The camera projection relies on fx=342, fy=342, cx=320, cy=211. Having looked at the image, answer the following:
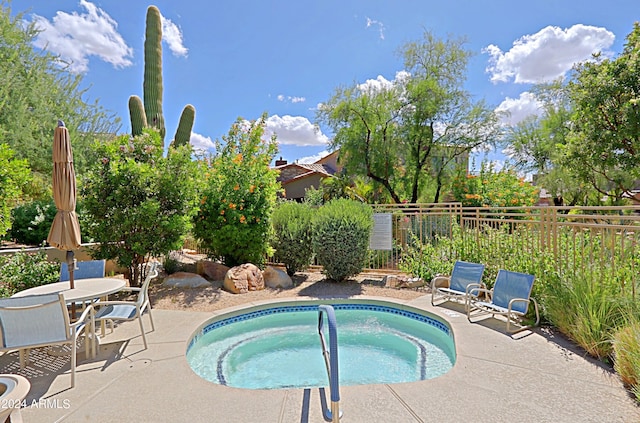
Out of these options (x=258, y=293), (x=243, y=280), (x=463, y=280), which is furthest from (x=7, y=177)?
(x=463, y=280)

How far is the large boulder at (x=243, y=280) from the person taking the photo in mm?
7289

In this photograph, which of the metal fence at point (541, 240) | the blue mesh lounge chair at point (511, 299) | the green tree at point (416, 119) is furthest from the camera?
the green tree at point (416, 119)

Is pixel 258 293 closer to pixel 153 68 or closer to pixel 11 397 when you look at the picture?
pixel 11 397

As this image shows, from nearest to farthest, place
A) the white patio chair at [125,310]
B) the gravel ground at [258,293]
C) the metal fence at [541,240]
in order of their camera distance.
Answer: the white patio chair at [125,310], the metal fence at [541,240], the gravel ground at [258,293]

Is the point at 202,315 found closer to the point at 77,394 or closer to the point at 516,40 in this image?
the point at 77,394

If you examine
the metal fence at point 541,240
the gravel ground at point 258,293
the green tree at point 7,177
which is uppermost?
the green tree at point 7,177

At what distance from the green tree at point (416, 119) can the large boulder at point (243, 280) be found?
31.0ft

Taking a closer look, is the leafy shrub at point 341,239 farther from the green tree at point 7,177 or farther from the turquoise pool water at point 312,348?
the green tree at point 7,177

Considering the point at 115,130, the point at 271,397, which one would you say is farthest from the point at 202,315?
the point at 115,130

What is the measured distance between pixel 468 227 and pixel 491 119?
9.54 m

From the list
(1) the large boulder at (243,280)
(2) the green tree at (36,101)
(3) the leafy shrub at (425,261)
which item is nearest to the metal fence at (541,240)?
(3) the leafy shrub at (425,261)

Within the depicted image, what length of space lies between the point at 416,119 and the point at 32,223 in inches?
553

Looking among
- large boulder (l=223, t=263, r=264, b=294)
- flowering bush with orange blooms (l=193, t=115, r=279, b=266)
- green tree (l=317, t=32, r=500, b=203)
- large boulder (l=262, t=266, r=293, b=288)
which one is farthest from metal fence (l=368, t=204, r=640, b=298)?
green tree (l=317, t=32, r=500, b=203)

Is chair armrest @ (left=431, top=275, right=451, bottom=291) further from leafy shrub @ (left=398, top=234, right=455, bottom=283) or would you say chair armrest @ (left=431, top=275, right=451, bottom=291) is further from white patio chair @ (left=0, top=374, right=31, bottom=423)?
white patio chair @ (left=0, top=374, right=31, bottom=423)
